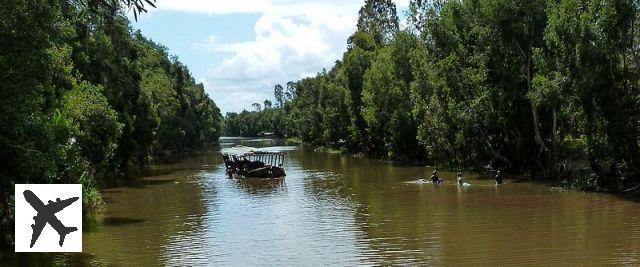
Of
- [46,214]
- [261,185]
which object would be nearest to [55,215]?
[46,214]

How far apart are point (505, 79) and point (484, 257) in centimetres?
2338

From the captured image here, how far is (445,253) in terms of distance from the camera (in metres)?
17.7

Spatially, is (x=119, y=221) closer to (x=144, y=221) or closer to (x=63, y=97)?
(x=144, y=221)

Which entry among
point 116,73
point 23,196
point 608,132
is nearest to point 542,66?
point 608,132

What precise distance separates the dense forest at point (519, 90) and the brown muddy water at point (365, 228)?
10.7 ft

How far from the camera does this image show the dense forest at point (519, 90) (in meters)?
28.1

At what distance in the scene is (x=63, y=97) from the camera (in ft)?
86.5

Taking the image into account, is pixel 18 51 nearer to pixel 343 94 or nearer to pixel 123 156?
pixel 123 156

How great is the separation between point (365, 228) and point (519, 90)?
1996 centimetres

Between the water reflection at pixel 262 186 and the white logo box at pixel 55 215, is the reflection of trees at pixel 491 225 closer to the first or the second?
the water reflection at pixel 262 186

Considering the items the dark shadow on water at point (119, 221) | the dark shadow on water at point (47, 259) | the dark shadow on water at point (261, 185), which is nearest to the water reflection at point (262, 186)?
the dark shadow on water at point (261, 185)

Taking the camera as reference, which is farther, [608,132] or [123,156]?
[123,156]

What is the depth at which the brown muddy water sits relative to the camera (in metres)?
17.7

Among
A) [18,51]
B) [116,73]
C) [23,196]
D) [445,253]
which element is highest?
[116,73]
